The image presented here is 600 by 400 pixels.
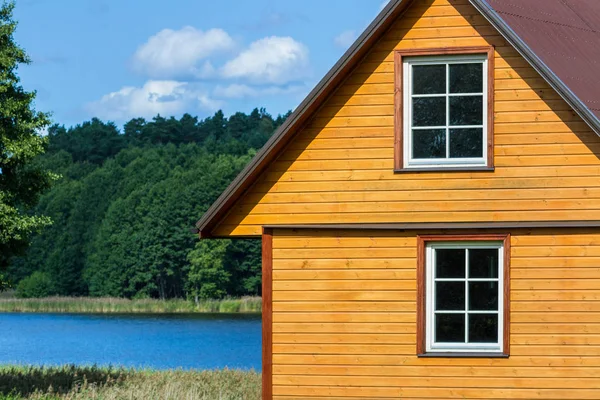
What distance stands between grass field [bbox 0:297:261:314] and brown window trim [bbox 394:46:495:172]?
210 feet

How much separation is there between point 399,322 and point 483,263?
4.69 ft

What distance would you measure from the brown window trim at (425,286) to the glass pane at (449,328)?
0.19 m

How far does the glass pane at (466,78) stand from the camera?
15492mm

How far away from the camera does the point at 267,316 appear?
617 inches

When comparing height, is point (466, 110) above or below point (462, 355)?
above

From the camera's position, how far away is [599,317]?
15.0 metres

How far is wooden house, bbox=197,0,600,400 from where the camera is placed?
15.1 meters

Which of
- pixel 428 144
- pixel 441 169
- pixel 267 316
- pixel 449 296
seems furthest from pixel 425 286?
pixel 267 316

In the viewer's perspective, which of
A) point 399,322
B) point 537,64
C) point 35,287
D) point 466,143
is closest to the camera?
point 537,64

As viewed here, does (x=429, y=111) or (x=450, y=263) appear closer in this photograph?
(x=450, y=263)

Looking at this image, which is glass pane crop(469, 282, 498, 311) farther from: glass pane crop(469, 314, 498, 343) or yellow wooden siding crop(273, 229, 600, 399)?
yellow wooden siding crop(273, 229, 600, 399)

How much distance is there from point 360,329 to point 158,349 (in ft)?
107

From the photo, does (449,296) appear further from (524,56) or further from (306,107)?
(524,56)

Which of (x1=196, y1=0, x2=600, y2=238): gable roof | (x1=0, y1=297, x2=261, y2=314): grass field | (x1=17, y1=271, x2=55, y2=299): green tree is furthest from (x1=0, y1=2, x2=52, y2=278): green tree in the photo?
(x1=17, y1=271, x2=55, y2=299): green tree
